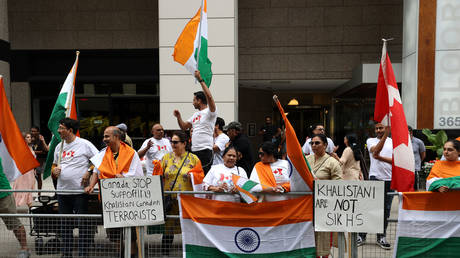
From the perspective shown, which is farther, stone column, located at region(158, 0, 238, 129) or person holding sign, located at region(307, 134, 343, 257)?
stone column, located at region(158, 0, 238, 129)

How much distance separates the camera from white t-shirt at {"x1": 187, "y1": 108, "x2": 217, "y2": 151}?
6473 millimetres

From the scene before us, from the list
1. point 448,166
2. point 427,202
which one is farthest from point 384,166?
point 427,202

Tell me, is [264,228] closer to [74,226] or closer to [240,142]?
[74,226]

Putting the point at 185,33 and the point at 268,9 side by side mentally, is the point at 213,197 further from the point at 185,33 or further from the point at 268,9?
the point at 268,9

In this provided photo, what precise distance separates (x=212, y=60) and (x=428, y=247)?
8048 millimetres

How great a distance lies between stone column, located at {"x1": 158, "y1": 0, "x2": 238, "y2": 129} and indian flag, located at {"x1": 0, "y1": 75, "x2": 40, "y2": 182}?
5.47 metres

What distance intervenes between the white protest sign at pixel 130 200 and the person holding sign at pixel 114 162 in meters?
0.62

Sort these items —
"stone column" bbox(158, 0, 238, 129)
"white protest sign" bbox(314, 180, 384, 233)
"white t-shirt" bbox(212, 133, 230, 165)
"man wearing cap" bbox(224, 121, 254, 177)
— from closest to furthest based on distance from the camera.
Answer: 1. "white protest sign" bbox(314, 180, 384, 233)
2. "man wearing cap" bbox(224, 121, 254, 177)
3. "white t-shirt" bbox(212, 133, 230, 165)
4. "stone column" bbox(158, 0, 238, 129)

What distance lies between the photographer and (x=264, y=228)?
4.66 m

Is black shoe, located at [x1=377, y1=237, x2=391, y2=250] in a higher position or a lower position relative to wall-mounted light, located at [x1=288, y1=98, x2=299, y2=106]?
lower

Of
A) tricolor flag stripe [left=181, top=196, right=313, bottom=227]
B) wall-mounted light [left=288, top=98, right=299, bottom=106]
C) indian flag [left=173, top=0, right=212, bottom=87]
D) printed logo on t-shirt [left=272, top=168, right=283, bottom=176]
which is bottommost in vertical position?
tricolor flag stripe [left=181, top=196, right=313, bottom=227]

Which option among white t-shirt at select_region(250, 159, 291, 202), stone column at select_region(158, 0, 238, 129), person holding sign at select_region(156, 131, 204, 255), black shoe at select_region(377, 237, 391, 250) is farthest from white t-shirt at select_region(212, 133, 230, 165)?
stone column at select_region(158, 0, 238, 129)

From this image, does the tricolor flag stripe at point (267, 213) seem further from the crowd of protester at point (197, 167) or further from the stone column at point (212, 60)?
the stone column at point (212, 60)

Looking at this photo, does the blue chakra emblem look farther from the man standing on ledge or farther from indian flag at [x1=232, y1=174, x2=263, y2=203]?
the man standing on ledge
